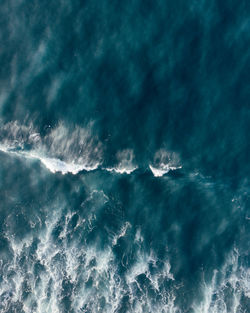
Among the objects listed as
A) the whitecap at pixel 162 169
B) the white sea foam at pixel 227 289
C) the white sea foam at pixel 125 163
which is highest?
the white sea foam at pixel 125 163

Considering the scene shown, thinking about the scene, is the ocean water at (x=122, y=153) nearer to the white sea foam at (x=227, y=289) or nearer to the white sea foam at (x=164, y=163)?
the white sea foam at (x=164, y=163)

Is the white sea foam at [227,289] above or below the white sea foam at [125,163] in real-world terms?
below

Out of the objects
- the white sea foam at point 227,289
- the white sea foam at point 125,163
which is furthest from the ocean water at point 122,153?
the white sea foam at point 227,289

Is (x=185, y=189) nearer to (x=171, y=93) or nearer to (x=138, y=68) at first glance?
(x=171, y=93)

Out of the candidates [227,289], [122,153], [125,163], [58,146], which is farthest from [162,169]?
[227,289]

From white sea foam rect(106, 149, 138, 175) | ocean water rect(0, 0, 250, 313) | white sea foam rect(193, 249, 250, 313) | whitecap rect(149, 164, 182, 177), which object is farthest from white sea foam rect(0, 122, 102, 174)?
white sea foam rect(193, 249, 250, 313)

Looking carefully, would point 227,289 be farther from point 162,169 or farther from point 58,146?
point 58,146

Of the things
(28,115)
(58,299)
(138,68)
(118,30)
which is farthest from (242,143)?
(58,299)

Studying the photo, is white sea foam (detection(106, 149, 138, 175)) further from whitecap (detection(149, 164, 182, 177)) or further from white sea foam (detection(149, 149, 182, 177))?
white sea foam (detection(149, 149, 182, 177))
